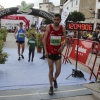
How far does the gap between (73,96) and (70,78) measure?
139 centimetres

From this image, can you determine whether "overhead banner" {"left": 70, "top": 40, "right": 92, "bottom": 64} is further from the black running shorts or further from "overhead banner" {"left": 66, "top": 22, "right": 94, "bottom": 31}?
the black running shorts

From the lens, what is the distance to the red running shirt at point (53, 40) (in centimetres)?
409

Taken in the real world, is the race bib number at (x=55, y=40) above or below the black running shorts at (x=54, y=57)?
above

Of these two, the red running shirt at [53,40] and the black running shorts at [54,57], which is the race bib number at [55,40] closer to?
the red running shirt at [53,40]

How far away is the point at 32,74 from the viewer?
18.9 feet

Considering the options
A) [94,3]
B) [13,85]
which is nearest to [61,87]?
[13,85]

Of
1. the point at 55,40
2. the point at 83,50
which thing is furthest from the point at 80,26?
the point at 55,40

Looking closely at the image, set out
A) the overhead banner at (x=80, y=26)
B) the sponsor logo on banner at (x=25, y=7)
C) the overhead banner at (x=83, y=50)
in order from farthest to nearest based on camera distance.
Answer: the sponsor logo on banner at (x=25, y=7)
the overhead banner at (x=83, y=50)
the overhead banner at (x=80, y=26)

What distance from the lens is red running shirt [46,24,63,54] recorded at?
13.4 ft

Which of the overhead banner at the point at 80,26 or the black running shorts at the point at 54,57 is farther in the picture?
the overhead banner at the point at 80,26

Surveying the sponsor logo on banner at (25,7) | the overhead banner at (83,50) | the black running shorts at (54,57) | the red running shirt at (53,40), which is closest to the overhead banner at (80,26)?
the overhead banner at (83,50)

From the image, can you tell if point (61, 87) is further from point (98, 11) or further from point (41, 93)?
point (98, 11)

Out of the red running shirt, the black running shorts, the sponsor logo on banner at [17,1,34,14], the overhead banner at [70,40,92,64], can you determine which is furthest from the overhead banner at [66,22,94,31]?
the sponsor logo on banner at [17,1,34,14]

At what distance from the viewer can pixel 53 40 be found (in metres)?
4.09
